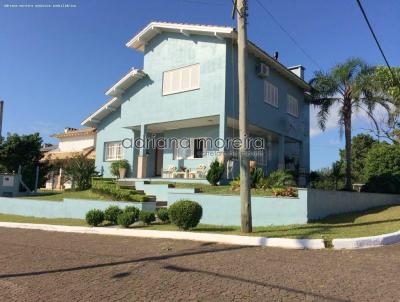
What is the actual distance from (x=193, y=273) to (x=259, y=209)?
5.89 metres

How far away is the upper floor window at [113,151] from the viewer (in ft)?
81.8

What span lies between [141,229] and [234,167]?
7153 mm

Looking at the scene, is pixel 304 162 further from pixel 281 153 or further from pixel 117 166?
pixel 117 166

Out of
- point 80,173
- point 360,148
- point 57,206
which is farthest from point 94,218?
point 360,148

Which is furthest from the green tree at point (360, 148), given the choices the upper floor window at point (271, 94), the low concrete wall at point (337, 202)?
the low concrete wall at point (337, 202)

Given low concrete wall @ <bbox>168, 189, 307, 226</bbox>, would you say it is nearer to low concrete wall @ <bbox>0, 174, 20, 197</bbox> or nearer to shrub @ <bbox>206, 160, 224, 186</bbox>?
shrub @ <bbox>206, 160, 224, 186</bbox>

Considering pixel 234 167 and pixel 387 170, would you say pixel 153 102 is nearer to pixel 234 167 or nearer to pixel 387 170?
pixel 234 167

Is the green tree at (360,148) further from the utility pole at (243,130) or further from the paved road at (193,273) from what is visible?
the paved road at (193,273)

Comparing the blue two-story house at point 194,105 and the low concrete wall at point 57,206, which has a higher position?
the blue two-story house at point 194,105

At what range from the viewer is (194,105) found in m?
18.8

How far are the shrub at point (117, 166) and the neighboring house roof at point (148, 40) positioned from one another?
4174 mm

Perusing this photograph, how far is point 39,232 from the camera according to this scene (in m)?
13.1

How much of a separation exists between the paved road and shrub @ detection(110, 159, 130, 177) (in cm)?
1248

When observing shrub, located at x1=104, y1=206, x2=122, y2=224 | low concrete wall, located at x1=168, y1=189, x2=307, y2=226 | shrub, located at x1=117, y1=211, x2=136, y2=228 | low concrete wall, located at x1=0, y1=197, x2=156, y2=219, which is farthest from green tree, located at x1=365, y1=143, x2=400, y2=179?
shrub, located at x1=104, y1=206, x2=122, y2=224
